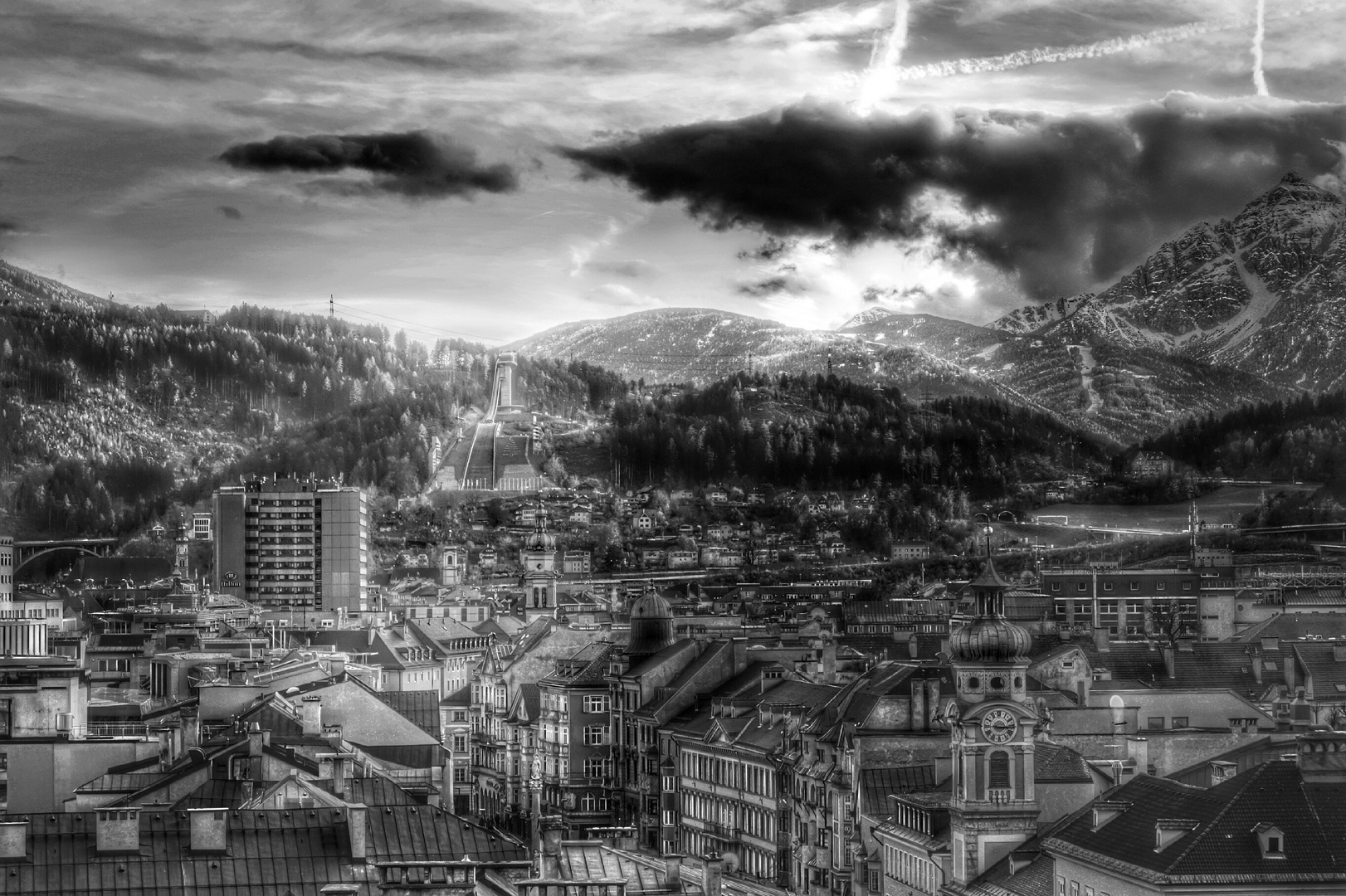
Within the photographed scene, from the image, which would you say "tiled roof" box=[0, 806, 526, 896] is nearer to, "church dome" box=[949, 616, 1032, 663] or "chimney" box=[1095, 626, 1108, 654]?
"church dome" box=[949, 616, 1032, 663]

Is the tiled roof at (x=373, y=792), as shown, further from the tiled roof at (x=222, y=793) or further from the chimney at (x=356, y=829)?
the chimney at (x=356, y=829)

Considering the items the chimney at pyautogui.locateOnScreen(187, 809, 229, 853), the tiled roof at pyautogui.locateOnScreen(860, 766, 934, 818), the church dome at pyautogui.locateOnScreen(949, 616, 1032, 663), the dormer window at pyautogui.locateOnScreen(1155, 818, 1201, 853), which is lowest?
the tiled roof at pyautogui.locateOnScreen(860, 766, 934, 818)

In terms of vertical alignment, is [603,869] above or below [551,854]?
below

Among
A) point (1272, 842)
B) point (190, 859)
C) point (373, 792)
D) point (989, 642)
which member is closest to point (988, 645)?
point (989, 642)

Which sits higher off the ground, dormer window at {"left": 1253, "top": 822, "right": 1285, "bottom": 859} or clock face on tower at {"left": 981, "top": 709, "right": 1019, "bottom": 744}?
clock face on tower at {"left": 981, "top": 709, "right": 1019, "bottom": 744}

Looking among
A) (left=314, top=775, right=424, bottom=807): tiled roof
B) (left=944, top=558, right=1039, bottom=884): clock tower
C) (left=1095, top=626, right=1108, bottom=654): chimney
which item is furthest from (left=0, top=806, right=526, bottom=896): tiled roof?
(left=1095, top=626, right=1108, bottom=654): chimney

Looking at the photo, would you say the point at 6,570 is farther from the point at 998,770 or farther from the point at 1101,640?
the point at 998,770

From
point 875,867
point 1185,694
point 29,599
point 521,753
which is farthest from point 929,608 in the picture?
point 875,867
